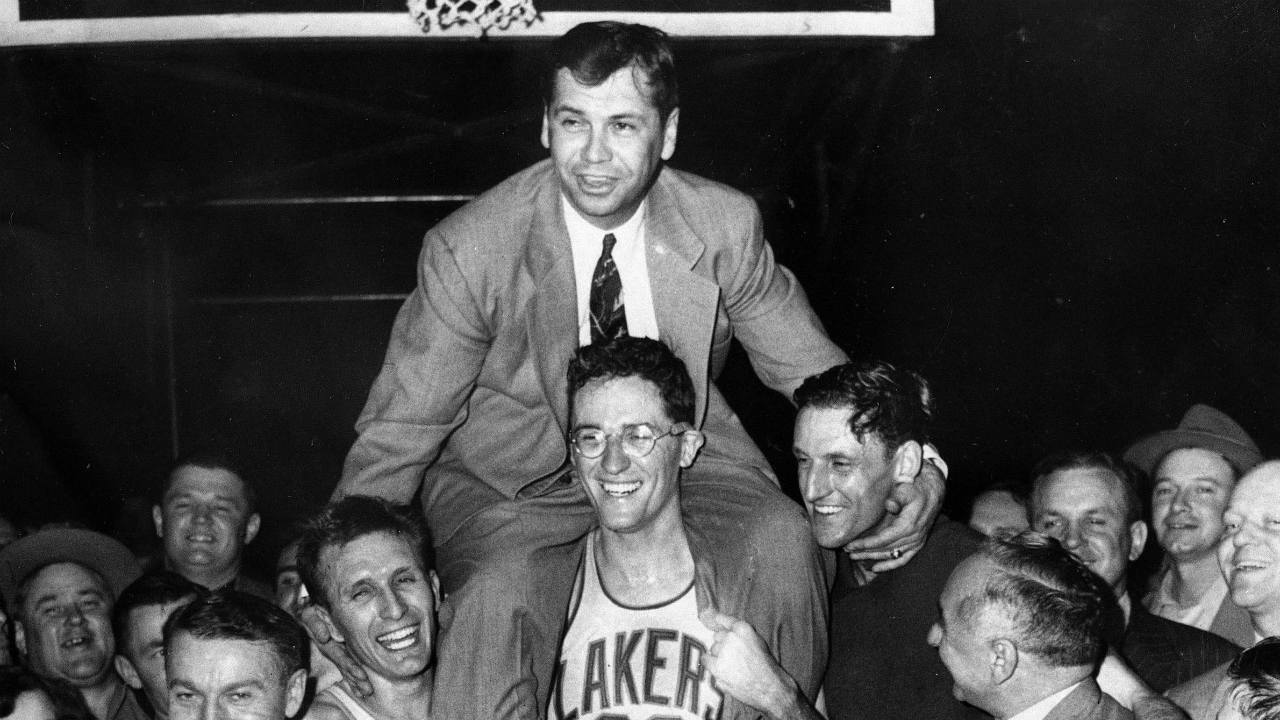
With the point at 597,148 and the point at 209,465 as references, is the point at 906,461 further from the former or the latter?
the point at 209,465

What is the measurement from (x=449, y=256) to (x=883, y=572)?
47.5 inches

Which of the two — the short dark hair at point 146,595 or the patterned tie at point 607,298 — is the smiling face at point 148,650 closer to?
the short dark hair at point 146,595

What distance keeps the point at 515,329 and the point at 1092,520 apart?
5.58ft

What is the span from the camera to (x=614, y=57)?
11.5ft

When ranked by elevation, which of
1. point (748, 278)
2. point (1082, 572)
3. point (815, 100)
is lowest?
point (1082, 572)

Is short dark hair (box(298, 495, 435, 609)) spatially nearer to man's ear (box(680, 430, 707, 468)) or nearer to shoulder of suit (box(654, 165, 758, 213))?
man's ear (box(680, 430, 707, 468))

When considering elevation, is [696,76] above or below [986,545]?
above

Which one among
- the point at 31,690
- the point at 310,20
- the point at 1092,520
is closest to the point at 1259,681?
→ the point at 1092,520

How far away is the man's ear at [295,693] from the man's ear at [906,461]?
4.58ft

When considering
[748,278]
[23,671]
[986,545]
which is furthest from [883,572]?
[23,671]

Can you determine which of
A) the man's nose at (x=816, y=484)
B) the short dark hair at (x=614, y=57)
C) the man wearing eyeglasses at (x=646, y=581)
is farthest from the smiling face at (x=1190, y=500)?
the short dark hair at (x=614, y=57)

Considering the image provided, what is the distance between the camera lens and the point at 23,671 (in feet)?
12.2

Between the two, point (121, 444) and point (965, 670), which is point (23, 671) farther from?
point (121, 444)

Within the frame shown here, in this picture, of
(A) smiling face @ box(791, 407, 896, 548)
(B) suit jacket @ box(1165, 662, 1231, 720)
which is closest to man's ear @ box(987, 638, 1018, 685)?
(B) suit jacket @ box(1165, 662, 1231, 720)
